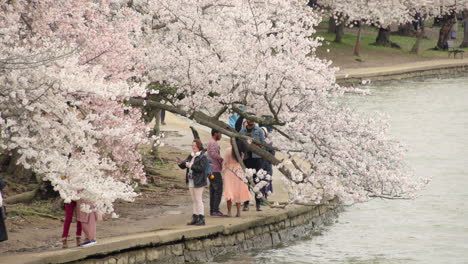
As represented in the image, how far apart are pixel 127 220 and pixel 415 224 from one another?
6.81 meters

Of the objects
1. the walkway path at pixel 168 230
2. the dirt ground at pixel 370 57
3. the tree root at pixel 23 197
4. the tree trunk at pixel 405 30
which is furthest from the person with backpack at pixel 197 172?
the tree trunk at pixel 405 30

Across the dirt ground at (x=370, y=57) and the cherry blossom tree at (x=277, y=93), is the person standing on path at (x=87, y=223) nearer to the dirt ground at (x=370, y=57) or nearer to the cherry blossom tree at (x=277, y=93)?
the cherry blossom tree at (x=277, y=93)

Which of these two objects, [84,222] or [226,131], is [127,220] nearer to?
[226,131]

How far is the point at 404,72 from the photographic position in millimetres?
48188

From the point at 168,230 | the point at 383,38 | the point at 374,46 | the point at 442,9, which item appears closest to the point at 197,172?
the point at 168,230

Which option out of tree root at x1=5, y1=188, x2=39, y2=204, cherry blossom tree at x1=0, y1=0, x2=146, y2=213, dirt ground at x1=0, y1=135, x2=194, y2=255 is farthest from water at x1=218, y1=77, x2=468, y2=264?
tree root at x1=5, y1=188, x2=39, y2=204

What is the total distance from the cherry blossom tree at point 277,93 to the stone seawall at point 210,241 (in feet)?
2.48

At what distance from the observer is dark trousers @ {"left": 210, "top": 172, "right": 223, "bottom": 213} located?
17641 mm

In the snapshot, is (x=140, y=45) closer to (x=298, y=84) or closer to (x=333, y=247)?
(x=298, y=84)

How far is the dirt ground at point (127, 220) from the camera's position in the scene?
15602mm

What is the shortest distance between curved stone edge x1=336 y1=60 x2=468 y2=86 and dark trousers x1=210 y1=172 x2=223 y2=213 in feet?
83.4

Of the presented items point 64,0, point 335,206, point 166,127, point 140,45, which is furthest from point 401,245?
point 166,127

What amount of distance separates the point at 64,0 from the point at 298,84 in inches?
163

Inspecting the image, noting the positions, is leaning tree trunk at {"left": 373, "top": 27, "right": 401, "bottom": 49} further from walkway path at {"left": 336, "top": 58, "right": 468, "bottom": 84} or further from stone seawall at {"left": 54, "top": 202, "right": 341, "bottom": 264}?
stone seawall at {"left": 54, "top": 202, "right": 341, "bottom": 264}
